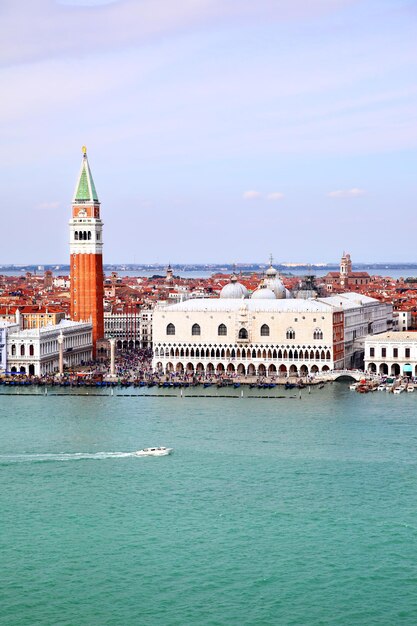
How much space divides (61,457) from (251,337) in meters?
8.88

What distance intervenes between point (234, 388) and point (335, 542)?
1002cm

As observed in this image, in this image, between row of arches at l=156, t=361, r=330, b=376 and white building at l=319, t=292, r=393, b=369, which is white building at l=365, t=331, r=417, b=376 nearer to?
row of arches at l=156, t=361, r=330, b=376

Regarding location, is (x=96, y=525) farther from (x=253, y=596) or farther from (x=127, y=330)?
(x=127, y=330)

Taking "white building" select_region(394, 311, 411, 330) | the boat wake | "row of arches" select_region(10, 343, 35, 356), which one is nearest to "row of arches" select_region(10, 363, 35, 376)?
"row of arches" select_region(10, 343, 35, 356)

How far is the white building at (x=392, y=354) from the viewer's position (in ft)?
69.5

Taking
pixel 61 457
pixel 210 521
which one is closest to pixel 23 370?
pixel 61 457

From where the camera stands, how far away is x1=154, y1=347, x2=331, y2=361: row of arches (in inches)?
852

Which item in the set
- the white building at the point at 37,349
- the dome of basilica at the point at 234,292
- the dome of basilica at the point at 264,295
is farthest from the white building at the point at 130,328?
the dome of basilica at the point at 264,295

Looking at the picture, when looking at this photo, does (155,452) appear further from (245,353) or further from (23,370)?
(23,370)

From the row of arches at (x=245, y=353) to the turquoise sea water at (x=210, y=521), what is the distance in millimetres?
5251

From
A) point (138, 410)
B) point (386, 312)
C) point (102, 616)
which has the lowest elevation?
point (102, 616)

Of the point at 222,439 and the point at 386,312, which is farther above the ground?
the point at 386,312

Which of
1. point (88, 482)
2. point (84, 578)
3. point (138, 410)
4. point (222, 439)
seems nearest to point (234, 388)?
point (138, 410)

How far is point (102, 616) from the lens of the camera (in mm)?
8602
